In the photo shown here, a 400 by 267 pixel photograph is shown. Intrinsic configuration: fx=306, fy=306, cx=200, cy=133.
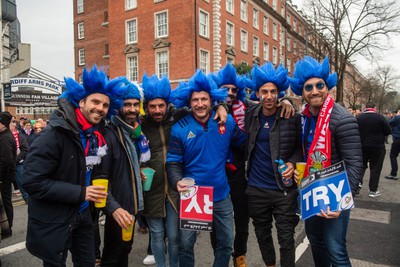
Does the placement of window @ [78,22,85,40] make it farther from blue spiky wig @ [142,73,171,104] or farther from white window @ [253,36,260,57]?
blue spiky wig @ [142,73,171,104]

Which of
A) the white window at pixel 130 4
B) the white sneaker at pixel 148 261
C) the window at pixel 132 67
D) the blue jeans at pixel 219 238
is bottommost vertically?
the white sneaker at pixel 148 261

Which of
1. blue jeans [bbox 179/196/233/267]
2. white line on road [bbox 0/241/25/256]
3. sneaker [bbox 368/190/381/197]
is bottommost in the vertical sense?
white line on road [bbox 0/241/25/256]

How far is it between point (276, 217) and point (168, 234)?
3.48ft

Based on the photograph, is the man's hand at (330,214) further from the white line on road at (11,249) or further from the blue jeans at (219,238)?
the white line on road at (11,249)

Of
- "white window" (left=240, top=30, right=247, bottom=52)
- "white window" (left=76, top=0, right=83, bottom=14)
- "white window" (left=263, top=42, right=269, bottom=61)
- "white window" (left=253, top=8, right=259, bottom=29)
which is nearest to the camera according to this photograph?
"white window" (left=240, top=30, right=247, bottom=52)

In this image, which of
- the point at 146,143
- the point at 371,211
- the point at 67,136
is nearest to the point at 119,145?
the point at 146,143

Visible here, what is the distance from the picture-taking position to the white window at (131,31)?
2680 centimetres

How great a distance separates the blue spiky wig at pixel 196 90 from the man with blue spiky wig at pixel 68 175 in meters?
0.81

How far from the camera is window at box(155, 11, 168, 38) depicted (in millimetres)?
24922

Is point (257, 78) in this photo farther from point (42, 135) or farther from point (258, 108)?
point (42, 135)

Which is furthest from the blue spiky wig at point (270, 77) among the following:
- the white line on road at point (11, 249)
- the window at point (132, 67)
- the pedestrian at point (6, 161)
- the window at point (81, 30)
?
the window at point (81, 30)

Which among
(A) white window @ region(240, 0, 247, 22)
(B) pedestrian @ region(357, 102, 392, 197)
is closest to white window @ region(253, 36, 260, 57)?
(A) white window @ region(240, 0, 247, 22)

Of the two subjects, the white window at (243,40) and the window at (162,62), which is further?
the white window at (243,40)

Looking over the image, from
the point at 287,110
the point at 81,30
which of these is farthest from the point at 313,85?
the point at 81,30
